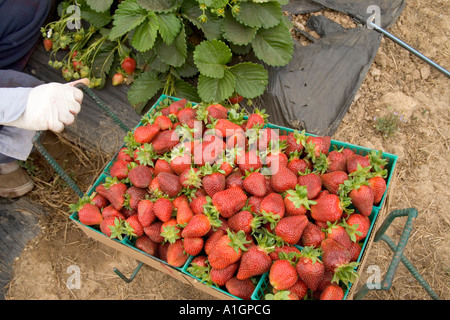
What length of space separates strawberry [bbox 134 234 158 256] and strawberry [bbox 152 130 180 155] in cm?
35

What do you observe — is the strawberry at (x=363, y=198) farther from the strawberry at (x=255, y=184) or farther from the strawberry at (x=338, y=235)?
the strawberry at (x=255, y=184)

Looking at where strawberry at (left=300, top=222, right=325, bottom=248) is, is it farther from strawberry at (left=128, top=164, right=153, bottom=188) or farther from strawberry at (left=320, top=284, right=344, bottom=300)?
strawberry at (left=128, top=164, right=153, bottom=188)

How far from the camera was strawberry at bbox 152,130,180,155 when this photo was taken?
144 cm

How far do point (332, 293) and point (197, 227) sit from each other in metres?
0.47

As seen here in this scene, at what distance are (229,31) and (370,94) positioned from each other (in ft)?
3.13

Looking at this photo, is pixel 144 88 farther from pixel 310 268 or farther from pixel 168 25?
pixel 310 268

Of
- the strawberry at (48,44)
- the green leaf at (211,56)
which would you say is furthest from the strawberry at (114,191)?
the strawberry at (48,44)

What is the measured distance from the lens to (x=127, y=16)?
73.7 inches

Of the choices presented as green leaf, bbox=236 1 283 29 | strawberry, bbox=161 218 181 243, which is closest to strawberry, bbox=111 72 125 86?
green leaf, bbox=236 1 283 29

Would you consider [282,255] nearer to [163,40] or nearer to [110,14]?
[163,40]

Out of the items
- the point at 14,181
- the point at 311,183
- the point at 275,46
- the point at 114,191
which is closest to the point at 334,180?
the point at 311,183

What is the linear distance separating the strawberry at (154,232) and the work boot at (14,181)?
52.0 inches

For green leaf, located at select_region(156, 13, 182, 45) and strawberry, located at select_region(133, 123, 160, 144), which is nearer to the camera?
strawberry, located at select_region(133, 123, 160, 144)

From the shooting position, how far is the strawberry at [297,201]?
3.93 ft
